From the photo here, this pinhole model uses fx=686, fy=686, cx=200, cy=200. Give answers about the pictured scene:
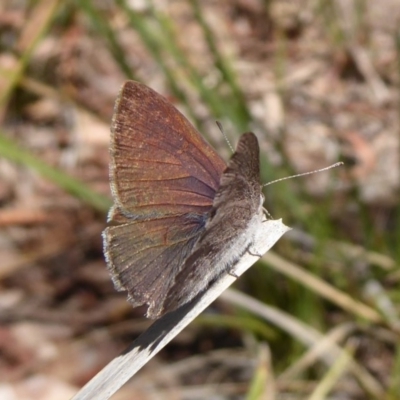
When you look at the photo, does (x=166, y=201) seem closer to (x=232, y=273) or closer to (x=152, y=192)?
(x=152, y=192)

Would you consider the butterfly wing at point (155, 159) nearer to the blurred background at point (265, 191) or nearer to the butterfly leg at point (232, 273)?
the butterfly leg at point (232, 273)

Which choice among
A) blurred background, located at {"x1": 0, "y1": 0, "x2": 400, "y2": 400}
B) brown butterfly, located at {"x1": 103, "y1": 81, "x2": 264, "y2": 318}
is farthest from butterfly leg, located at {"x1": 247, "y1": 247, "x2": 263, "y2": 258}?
blurred background, located at {"x1": 0, "y1": 0, "x2": 400, "y2": 400}

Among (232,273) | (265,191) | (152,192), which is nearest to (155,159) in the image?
(152,192)

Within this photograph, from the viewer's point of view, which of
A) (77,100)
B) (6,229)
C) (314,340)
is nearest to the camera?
(314,340)

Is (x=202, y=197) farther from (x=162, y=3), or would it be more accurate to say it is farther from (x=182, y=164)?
(x=162, y=3)

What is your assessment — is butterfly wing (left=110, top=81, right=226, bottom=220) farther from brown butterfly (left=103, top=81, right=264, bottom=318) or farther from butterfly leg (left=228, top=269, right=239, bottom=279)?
butterfly leg (left=228, top=269, right=239, bottom=279)

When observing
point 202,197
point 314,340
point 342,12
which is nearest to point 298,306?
point 314,340

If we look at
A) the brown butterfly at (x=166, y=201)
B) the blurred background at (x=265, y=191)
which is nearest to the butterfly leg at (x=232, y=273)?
the brown butterfly at (x=166, y=201)
